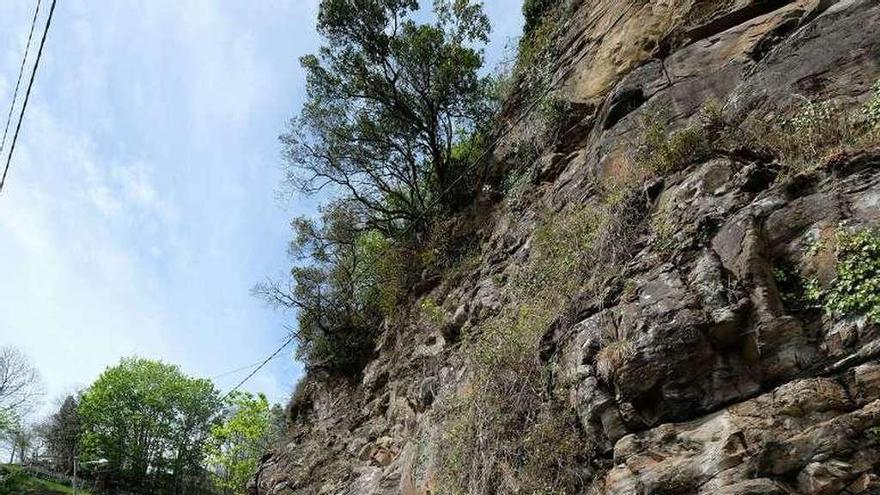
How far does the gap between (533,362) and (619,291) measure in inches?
55.1

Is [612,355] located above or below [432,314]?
below

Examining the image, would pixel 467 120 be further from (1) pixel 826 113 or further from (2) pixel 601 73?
(1) pixel 826 113

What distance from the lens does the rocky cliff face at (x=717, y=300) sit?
4.33 m

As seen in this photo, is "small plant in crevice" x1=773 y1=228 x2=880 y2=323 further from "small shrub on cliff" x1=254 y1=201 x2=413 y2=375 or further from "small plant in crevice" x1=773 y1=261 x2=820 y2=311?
"small shrub on cliff" x1=254 y1=201 x2=413 y2=375

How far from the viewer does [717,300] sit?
16.8 feet

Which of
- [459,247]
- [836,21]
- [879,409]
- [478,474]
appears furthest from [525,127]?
[879,409]

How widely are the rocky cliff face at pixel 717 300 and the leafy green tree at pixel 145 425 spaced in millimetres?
43147

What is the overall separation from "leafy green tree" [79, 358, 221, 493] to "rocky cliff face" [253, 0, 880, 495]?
43.1 m

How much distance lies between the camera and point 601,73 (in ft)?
35.2

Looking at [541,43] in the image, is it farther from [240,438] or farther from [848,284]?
[240,438]

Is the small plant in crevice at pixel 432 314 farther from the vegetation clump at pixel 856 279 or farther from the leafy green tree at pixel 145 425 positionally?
the leafy green tree at pixel 145 425

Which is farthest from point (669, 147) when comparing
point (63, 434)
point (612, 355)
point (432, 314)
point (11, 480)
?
point (63, 434)

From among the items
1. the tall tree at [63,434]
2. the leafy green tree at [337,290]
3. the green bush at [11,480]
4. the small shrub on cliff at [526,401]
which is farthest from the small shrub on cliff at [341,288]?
the tall tree at [63,434]

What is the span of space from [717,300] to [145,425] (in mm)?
50795
